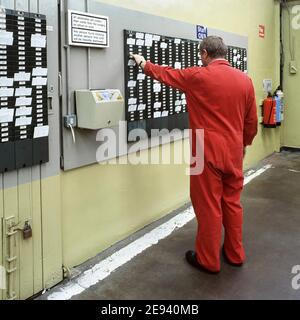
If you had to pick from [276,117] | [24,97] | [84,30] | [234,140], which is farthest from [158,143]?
[276,117]

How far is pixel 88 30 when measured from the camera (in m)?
2.30

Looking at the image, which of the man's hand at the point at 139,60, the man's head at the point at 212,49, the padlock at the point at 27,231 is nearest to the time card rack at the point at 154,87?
the man's hand at the point at 139,60

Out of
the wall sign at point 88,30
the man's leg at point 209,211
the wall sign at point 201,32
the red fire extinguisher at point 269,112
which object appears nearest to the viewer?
the wall sign at point 88,30

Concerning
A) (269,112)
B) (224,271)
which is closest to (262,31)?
(269,112)

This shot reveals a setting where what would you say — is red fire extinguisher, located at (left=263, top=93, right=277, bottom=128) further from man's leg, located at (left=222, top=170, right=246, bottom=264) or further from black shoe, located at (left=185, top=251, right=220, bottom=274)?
black shoe, located at (left=185, top=251, right=220, bottom=274)

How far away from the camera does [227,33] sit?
13.4 feet

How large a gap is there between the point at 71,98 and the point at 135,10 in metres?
0.90

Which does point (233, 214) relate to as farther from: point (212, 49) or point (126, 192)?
point (212, 49)

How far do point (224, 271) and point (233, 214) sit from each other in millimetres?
371

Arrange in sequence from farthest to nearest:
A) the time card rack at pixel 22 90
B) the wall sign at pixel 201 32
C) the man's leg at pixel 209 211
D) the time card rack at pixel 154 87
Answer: the wall sign at pixel 201 32
the time card rack at pixel 154 87
the man's leg at pixel 209 211
the time card rack at pixel 22 90

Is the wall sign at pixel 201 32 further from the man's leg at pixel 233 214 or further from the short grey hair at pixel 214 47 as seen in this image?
the man's leg at pixel 233 214

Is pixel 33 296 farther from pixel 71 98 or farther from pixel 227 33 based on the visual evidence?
pixel 227 33

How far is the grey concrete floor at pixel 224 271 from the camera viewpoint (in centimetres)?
222

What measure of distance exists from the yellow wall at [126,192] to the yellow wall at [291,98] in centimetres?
163
